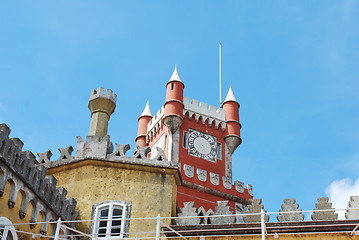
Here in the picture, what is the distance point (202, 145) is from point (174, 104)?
3828mm

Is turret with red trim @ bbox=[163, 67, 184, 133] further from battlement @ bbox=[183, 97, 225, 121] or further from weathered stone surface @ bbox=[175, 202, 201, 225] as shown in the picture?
weathered stone surface @ bbox=[175, 202, 201, 225]

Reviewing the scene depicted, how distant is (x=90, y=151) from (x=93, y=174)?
845 millimetres

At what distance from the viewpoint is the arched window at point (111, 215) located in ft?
49.2

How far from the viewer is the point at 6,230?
38.3 feet

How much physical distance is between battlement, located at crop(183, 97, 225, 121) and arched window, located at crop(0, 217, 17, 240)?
26.3 m

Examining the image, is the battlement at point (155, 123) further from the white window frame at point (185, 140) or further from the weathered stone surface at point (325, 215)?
the weathered stone surface at point (325, 215)

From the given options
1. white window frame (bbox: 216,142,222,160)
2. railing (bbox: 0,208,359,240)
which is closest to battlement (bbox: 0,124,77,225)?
railing (bbox: 0,208,359,240)

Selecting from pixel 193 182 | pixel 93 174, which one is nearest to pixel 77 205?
pixel 93 174

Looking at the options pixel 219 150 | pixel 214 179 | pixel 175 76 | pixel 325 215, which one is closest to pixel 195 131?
pixel 219 150

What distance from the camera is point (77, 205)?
1556 cm

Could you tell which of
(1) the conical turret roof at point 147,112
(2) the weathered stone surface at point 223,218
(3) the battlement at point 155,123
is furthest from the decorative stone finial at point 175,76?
(2) the weathered stone surface at point 223,218

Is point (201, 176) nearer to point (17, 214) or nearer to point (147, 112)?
point (147, 112)

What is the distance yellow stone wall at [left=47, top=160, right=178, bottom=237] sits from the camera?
15.4 meters

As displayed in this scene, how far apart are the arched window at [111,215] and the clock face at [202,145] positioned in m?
20.1
